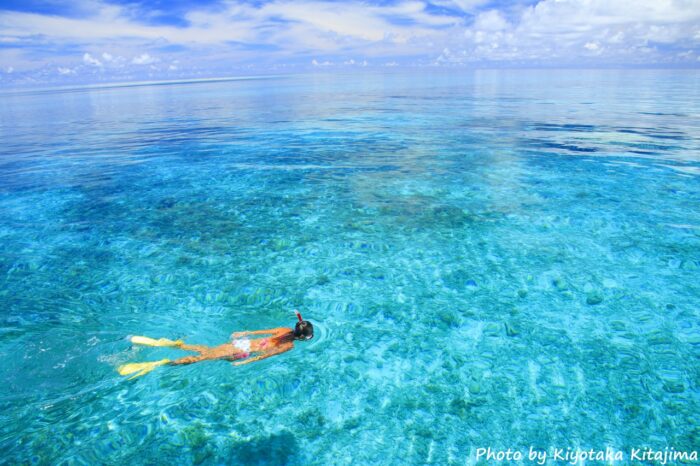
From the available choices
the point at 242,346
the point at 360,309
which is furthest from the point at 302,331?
the point at 360,309

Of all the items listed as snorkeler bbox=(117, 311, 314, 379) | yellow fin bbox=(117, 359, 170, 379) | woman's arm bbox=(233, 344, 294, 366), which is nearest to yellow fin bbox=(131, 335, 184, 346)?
snorkeler bbox=(117, 311, 314, 379)

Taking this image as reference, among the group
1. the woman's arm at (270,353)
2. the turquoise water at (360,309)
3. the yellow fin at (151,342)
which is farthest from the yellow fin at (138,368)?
the woman's arm at (270,353)

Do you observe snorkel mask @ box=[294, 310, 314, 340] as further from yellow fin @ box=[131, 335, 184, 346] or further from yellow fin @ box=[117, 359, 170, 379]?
yellow fin @ box=[117, 359, 170, 379]

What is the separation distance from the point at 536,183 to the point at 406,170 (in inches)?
199

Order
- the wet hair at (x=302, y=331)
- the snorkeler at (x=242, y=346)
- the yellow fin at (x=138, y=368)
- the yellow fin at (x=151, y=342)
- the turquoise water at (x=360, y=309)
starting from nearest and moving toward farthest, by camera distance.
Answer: the turquoise water at (x=360, y=309), the yellow fin at (x=138, y=368), the snorkeler at (x=242, y=346), the yellow fin at (x=151, y=342), the wet hair at (x=302, y=331)

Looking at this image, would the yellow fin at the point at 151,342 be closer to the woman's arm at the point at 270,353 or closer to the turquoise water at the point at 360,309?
the turquoise water at the point at 360,309

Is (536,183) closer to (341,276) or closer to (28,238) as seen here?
(341,276)

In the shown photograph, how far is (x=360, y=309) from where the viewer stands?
7770 millimetres

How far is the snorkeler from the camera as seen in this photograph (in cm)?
636

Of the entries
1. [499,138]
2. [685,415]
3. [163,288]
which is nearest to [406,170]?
[499,138]

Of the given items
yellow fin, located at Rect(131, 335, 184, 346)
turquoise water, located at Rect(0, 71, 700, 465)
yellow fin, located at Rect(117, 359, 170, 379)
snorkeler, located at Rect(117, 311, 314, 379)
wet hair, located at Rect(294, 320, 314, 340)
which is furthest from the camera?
wet hair, located at Rect(294, 320, 314, 340)

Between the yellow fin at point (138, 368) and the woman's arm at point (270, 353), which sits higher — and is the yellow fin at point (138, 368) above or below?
above

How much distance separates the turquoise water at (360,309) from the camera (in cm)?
514

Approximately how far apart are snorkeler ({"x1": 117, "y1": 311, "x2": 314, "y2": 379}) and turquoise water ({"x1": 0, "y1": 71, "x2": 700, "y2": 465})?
19 centimetres
